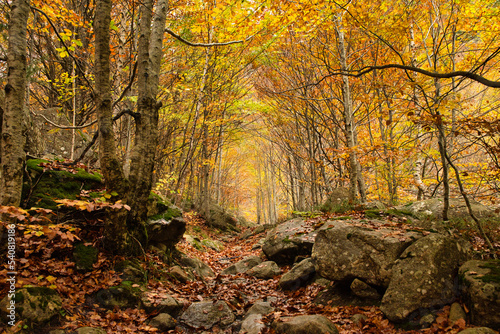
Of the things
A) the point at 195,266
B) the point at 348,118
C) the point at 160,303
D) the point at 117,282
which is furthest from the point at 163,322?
the point at 348,118

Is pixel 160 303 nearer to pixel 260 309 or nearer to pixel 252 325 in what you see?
pixel 252 325

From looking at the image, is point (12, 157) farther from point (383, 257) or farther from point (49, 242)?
point (383, 257)

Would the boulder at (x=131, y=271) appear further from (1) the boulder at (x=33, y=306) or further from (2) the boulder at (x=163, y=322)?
(1) the boulder at (x=33, y=306)

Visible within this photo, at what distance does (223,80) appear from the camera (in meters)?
12.9

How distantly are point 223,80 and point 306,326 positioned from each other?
11.7 m

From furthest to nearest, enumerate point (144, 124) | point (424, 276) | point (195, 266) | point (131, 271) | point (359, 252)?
1. point (195, 266)
2. point (144, 124)
3. point (359, 252)
4. point (131, 271)
5. point (424, 276)

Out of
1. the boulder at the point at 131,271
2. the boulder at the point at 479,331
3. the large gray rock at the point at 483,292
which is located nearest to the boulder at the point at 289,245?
the large gray rock at the point at 483,292

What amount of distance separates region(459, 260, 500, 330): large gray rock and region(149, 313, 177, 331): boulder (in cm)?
385

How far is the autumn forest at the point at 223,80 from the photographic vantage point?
3.88 m

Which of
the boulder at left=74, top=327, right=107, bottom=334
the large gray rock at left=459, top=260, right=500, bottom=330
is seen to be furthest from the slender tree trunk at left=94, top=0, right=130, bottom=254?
the large gray rock at left=459, top=260, right=500, bottom=330

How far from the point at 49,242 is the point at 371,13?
34.4ft

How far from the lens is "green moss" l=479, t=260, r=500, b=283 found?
2959mm

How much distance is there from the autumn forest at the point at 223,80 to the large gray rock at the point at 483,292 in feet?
3.66

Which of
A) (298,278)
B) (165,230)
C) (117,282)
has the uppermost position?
(165,230)
